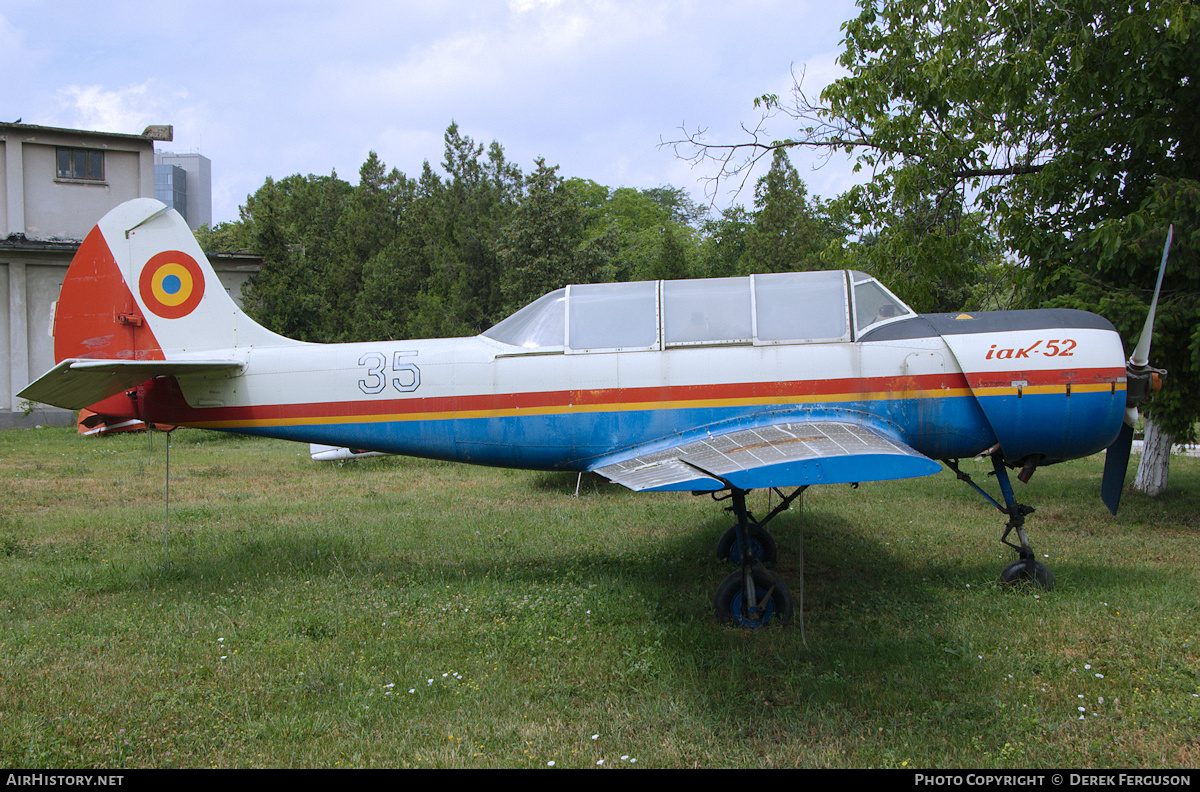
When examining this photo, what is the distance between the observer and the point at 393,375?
629 centimetres

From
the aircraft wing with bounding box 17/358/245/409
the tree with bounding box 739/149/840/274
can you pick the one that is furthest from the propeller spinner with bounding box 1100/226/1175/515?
the tree with bounding box 739/149/840/274

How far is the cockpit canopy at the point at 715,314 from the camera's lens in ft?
19.6

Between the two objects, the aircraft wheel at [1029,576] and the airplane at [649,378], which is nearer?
the airplane at [649,378]

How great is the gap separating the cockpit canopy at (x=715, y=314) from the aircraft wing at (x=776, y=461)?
2.75 feet

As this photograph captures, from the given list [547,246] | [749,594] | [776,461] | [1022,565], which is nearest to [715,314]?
[776,461]

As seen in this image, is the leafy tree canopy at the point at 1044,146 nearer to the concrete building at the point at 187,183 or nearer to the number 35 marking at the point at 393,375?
the number 35 marking at the point at 393,375

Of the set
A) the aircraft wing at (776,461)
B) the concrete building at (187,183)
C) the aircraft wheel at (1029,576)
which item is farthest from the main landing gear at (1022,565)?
the concrete building at (187,183)

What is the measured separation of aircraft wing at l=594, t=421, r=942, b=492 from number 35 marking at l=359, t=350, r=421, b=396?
1796mm

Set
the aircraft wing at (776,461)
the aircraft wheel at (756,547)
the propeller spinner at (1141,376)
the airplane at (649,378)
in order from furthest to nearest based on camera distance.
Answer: the aircraft wheel at (756,547), the propeller spinner at (1141,376), the airplane at (649,378), the aircraft wing at (776,461)

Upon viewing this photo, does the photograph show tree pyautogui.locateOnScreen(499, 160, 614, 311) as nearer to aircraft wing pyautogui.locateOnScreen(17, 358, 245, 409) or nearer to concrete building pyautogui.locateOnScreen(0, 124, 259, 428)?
concrete building pyautogui.locateOnScreen(0, 124, 259, 428)

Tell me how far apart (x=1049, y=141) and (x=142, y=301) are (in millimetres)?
11235

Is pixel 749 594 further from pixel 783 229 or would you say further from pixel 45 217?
pixel 783 229

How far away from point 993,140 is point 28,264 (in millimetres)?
25869
